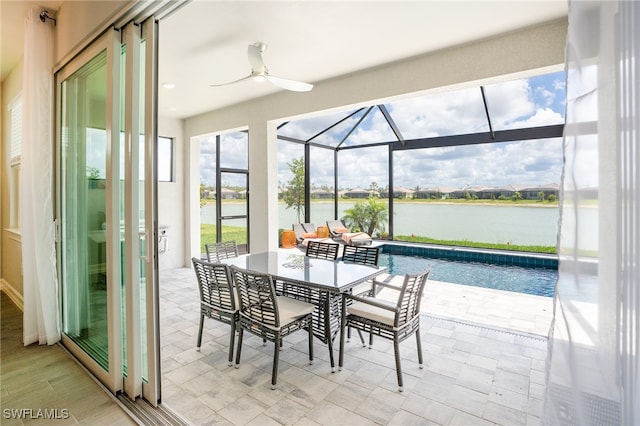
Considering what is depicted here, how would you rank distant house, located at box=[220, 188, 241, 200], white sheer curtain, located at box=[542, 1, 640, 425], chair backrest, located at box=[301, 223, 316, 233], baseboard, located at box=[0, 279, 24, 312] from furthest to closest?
1. chair backrest, located at box=[301, 223, 316, 233]
2. distant house, located at box=[220, 188, 241, 200]
3. baseboard, located at box=[0, 279, 24, 312]
4. white sheer curtain, located at box=[542, 1, 640, 425]

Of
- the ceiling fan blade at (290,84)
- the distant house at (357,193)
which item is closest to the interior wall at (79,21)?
the ceiling fan blade at (290,84)

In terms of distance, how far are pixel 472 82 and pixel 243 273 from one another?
2904mm

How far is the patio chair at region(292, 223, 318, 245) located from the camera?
7504 mm

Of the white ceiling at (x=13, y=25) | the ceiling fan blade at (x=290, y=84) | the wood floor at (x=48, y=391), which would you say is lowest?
the wood floor at (x=48, y=391)

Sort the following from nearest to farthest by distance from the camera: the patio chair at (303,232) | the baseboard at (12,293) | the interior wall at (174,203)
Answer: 1. the baseboard at (12,293)
2. the interior wall at (174,203)
3. the patio chair at (303,232)

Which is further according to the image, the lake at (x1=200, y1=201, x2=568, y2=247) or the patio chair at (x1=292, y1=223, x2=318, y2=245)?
the patio chair at (x1=292, y1=223, x2=318, y2=245)

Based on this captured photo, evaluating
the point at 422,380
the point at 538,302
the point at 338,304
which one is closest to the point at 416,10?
the point at 338,304

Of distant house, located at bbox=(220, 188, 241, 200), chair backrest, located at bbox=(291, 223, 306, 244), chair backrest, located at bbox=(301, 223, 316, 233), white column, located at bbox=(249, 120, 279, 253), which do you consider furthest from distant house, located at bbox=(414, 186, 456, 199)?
white column, located at bbox=(249, 120, 279, 253)

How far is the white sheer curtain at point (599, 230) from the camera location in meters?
0.70

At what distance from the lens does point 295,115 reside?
15.4 ft

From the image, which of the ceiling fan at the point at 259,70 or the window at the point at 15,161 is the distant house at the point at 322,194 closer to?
the ceiling fan at the point at 259,70

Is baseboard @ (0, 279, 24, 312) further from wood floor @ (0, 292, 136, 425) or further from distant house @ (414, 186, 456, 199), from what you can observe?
distant house @ (414, 186, 456, 199)

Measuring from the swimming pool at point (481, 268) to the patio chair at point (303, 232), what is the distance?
5.74 feet

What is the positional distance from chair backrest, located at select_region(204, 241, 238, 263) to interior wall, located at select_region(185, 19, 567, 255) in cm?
100
